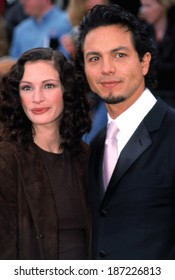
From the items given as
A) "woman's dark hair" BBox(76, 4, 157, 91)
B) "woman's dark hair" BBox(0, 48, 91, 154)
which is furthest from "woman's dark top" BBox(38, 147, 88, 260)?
"woman's dark hair" BBox(76, 4, 157, 91)

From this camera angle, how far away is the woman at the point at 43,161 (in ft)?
12.4

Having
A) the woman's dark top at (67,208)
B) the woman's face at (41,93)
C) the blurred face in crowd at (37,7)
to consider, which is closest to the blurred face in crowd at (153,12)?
the blurred face in crowd at (37,7)

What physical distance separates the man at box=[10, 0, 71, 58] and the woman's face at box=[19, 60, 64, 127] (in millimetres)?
2818

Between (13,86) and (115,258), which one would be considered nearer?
(115,258)

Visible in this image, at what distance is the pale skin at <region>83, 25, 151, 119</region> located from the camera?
12.0 ft

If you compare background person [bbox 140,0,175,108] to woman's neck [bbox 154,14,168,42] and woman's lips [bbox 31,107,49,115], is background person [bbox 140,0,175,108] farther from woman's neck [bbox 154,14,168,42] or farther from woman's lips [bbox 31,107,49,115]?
woman's lips [bbox 31,107,49,115]

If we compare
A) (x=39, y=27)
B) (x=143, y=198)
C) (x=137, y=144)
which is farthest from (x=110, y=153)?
(x=39, y=27)

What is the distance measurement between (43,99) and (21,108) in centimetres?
20

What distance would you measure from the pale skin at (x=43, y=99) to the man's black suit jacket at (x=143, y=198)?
1.75ft

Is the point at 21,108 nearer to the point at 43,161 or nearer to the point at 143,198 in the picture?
the point at 43,161
